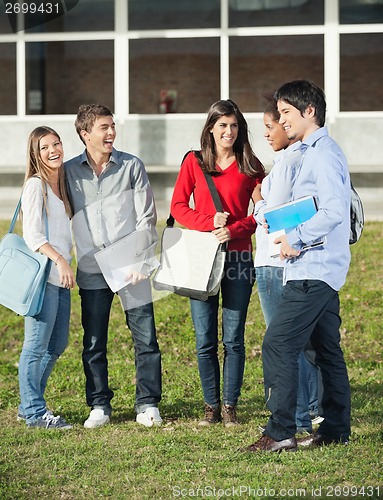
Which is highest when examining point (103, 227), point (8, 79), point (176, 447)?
point (8, 79)

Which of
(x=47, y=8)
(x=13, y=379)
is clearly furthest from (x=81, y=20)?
(x=13, y=379)

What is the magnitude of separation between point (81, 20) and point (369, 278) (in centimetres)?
1338

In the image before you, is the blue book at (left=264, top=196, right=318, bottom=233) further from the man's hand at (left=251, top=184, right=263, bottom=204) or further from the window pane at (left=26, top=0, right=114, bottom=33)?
the window pane at (left=26, top=0, right=114, bottom=33)

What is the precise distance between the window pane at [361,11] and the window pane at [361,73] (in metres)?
2.09

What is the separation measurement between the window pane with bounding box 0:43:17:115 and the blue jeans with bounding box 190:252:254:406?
56.4ft

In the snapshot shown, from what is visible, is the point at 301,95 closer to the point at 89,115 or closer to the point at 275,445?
the point at 89,115

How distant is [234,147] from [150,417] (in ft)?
6.18

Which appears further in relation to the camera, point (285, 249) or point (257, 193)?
A: point (257, 193)

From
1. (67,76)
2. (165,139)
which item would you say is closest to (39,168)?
(165,139)

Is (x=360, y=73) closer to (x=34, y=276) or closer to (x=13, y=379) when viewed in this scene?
(x=13, y=379)

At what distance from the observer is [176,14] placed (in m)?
22.2

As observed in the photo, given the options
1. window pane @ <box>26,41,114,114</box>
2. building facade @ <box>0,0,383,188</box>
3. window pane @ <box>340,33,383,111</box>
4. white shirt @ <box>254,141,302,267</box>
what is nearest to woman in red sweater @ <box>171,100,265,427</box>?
white shirt @ <box>254,141,302,267</box>

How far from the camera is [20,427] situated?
6551mm

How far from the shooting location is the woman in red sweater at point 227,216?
20.8 ft
